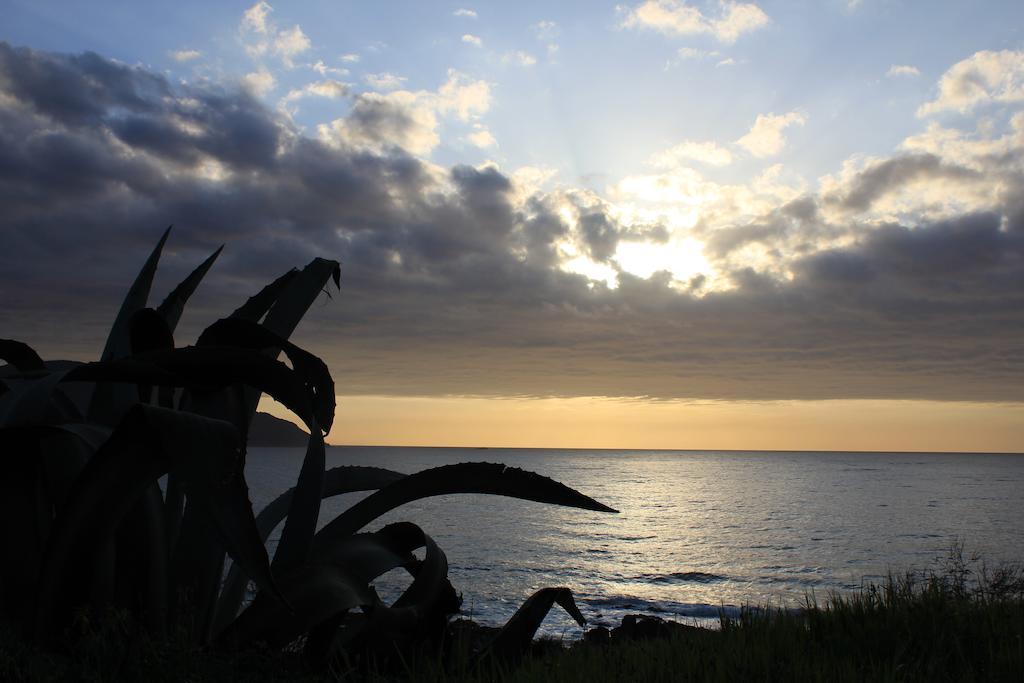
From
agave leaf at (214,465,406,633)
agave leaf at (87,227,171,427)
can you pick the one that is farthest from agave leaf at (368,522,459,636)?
agave leaf at (87,227,171,427)

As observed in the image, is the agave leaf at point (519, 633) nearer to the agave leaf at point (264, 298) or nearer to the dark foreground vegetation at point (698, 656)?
the dark foreground vegetation at point (698, 656)

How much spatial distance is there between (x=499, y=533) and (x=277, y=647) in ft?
105

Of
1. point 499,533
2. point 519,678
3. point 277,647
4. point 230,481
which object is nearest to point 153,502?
point 277,647

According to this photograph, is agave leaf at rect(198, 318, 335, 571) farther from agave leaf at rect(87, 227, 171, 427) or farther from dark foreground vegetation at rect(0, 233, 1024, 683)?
agave leaf at rect(87, 227, 171, 427)

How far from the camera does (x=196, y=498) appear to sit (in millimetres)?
2588

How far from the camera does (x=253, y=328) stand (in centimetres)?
328

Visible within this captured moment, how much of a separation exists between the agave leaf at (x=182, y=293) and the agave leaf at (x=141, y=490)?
4.84 ft

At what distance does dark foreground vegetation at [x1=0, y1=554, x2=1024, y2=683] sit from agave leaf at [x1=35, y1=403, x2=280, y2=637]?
22 centimetres

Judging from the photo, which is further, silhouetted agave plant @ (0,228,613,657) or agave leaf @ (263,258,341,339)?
agave leaf @ (263,258,341,339)

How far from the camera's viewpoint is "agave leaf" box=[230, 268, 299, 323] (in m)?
4.19

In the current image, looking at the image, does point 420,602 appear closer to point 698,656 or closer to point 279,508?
point 279,508

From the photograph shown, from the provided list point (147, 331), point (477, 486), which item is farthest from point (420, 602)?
point (147, 331)

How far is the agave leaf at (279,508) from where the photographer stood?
166 inches

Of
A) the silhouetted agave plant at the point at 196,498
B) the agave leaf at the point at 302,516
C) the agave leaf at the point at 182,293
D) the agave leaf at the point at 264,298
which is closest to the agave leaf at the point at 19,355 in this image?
the silhouetted agave plant at the point at 196,498
